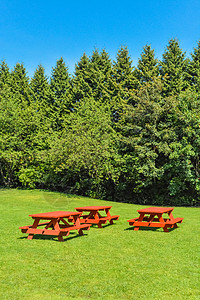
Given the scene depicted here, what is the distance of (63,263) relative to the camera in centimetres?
611

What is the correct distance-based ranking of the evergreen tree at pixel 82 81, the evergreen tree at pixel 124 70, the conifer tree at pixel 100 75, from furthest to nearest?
the evergreen tree at pixel 82 81, the conifer tree at pixel 100 75, the evergreen tree at pixel 124 70

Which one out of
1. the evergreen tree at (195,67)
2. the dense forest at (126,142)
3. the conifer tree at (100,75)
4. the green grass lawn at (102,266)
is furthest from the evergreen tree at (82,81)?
the green grass lawn at (102,266)

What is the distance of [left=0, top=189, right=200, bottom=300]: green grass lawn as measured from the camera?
4.54 m

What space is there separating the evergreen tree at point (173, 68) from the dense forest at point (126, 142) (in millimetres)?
116

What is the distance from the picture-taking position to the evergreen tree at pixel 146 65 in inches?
1421

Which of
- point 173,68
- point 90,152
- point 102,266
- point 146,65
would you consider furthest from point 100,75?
point 102,266

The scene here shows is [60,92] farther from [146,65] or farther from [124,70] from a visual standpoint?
[146,65]

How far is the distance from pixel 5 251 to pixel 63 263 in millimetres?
1794

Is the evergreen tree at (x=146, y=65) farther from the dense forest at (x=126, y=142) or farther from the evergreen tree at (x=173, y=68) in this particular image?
the evergreen tree at (x=173, y=68)

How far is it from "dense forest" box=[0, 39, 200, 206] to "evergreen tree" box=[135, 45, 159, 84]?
0.41 ft

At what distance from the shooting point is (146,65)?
37312mm

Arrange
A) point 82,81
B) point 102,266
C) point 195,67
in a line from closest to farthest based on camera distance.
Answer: point 102,266 → point 195,67 → point 82,81

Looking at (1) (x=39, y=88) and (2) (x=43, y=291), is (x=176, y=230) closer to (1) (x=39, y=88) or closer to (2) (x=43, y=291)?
(2) (x=43, y=291)

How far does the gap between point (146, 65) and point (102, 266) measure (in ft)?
113
